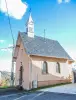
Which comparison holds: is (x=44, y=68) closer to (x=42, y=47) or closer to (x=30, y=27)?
(x=42, y=47)

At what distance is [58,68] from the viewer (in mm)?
22594

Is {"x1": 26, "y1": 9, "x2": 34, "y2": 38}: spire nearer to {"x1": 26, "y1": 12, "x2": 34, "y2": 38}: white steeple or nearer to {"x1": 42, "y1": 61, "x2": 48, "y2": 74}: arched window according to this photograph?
{"x1": 26, "y1": 12, "x2": 34, "y2": 38}: white steeple

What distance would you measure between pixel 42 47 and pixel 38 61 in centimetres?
284

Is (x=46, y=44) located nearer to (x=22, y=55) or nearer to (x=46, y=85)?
(x=22, y=55)

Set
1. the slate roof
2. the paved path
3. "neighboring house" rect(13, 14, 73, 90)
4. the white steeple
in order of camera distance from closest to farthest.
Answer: the paved path → "neighboring house" rect(13, 14, 73, 90) → the slate roof → the white steeple

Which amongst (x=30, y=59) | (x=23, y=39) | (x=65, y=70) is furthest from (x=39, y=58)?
(x=65, y=70)

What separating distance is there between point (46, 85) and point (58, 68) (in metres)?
3.34

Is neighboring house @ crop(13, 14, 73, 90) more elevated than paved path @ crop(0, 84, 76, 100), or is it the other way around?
neighboring house @ crop(13, 14, 73, 90)

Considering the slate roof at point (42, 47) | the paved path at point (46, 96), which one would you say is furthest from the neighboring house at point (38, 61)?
the paved path at point (46, 96)

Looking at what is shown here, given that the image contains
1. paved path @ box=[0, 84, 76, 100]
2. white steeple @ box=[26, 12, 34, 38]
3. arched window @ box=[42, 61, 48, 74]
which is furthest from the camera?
white steeple @ box=[26, 12, 34, 38]

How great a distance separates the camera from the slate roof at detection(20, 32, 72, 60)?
20467mm

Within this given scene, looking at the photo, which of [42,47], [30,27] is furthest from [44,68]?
[30,27]

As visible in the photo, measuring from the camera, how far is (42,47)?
22438mm

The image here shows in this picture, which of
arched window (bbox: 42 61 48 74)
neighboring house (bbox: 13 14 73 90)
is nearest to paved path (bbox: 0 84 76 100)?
neighboring house (bbox: 13 14 73 90)
